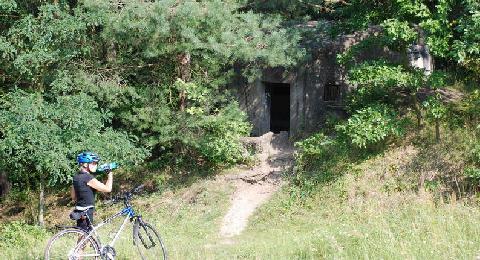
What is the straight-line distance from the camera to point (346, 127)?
14398mm

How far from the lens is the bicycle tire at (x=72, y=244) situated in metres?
9.18

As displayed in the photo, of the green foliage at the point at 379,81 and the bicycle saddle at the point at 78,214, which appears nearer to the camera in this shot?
the bicycle saddle at the point at 78,214

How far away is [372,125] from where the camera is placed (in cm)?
1423

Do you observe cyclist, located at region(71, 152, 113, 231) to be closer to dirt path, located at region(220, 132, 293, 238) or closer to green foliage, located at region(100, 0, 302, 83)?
dirt path, located at region(220, 132, 293, 238)

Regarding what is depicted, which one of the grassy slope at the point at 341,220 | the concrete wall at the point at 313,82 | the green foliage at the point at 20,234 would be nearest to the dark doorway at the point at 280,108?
the concrete wall at the point at 313,82

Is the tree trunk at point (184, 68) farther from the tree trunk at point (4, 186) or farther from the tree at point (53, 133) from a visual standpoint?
the tree trunk at point (4, 186)

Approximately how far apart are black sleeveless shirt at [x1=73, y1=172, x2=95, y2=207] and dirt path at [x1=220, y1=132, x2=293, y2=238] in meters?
5.06

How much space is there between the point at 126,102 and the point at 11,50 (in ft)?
10.7

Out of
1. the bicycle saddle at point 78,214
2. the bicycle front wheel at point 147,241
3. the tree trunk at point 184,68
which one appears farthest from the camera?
the tree trunk at point 184,68

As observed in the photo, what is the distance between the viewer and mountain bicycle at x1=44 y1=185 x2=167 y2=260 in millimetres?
9227

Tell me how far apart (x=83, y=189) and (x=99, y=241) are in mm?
816

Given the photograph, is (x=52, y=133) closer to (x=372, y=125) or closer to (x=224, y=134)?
(x=224, y=134)

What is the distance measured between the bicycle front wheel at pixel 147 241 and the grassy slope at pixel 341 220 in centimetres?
41

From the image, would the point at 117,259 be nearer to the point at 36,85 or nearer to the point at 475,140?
the point at 36,85
